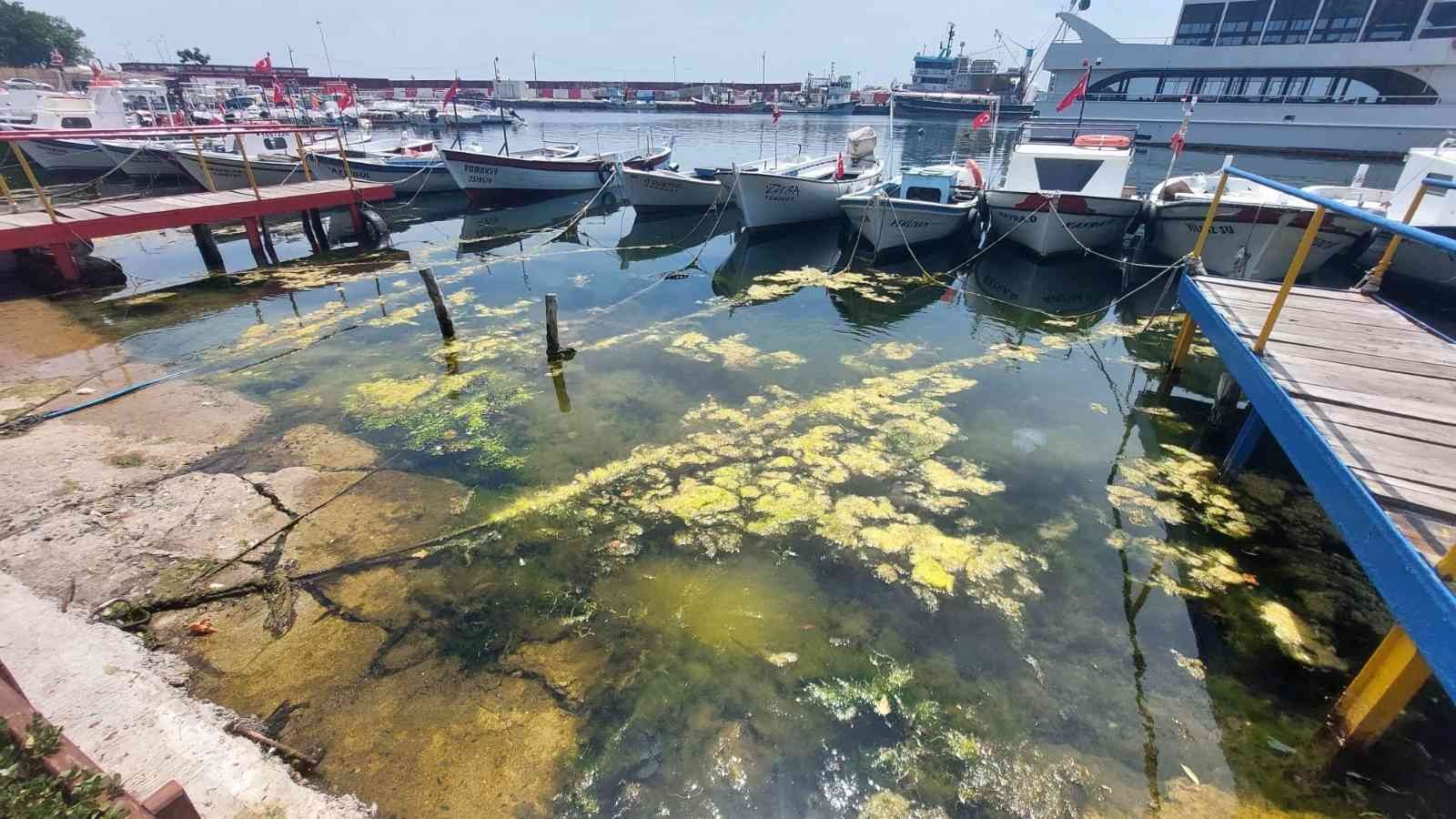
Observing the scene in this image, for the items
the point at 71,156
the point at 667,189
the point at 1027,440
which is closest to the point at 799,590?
the point at 1027,440

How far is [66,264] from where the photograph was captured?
11.0 m

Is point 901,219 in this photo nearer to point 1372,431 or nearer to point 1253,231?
point 1253,231

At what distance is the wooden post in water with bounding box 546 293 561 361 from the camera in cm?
838

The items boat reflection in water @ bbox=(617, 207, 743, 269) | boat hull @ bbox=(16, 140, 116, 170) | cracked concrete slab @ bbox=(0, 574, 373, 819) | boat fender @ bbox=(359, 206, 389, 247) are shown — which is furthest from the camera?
boat hull @ bbox=(16, 140, 116, 170)

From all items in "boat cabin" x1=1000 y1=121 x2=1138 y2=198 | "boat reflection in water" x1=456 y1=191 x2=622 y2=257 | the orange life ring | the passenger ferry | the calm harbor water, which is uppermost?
the passenger ferry

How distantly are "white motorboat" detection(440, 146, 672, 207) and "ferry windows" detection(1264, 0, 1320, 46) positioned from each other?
1358 inches

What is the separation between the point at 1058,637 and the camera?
172 inches

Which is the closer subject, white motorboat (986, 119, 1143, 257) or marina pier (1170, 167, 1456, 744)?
marina pier (1170, 167, 1456, 744)

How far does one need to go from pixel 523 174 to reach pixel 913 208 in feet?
45.7

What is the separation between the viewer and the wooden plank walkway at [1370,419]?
2914 mm

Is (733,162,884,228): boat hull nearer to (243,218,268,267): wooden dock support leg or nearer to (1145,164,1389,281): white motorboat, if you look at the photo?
(1145,164,1389,281): white motorboat

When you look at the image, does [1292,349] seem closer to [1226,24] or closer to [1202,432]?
[1202,432]

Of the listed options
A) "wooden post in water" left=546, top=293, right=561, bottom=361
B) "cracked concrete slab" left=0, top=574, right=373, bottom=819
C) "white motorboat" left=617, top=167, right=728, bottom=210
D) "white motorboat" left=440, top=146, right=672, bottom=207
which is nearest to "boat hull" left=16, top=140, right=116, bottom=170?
"white motorboat" left=440, top=146, right=672, bottom=207

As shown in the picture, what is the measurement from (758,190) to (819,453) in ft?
36.7
